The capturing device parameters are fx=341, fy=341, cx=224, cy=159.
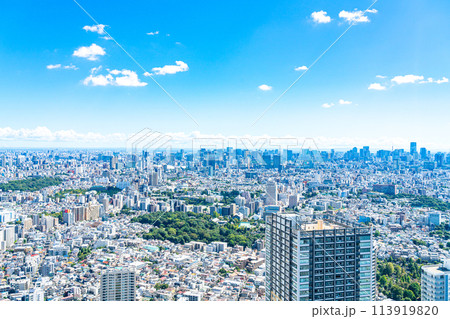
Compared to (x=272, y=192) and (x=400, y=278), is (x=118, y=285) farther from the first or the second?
(x=272, y=192)

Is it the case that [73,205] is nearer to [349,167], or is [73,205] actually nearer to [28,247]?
[28,247]

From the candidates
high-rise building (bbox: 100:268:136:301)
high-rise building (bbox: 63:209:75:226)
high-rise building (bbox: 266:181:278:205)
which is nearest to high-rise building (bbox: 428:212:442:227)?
high-rise building (bbox: 266:181:278:205)

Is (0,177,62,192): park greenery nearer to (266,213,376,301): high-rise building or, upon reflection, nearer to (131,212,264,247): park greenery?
(131,212,264,247): park greenery

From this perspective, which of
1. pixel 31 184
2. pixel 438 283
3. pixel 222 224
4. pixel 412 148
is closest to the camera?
pixel 438 283

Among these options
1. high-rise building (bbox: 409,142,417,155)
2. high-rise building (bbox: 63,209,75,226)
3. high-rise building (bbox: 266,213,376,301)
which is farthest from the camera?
high-rise building (bbox: 63,209,75,226)

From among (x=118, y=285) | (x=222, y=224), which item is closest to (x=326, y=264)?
(x=118, y=285)

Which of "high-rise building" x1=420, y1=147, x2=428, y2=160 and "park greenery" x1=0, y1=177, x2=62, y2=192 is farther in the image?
"park greenery" x1=0, y1=177, x2=62, y2=192
